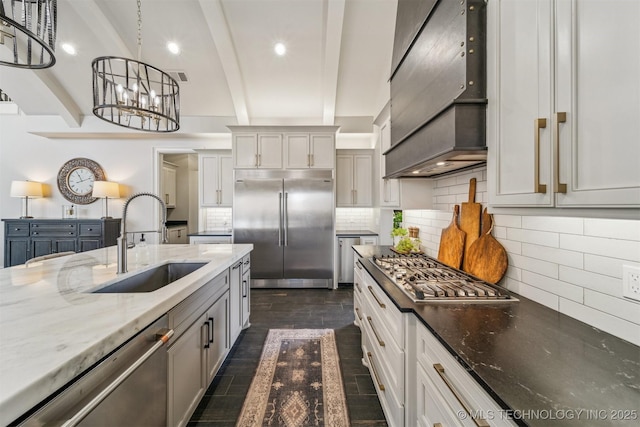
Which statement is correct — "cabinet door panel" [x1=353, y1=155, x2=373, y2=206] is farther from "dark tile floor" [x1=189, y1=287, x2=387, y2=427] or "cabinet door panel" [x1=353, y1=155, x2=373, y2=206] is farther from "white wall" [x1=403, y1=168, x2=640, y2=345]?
"white wall" [x1=403, y1=168, x2=640, y2=345]

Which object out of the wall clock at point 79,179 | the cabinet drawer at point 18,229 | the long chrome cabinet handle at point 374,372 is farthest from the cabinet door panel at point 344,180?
the cabinet drawer at point 18,229

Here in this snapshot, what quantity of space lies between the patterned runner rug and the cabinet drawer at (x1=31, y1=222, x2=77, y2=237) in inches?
171

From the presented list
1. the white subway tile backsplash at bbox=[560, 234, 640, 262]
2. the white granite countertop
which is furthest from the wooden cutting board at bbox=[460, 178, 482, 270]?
the white granite countertop

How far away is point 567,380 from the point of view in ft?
2.31

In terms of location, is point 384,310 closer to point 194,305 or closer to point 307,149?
point 194,305

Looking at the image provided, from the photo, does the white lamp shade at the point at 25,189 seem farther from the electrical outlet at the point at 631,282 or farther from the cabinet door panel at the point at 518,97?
the electrical outlet at the point at 631,282

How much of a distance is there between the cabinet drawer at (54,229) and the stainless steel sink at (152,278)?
12.7 ft

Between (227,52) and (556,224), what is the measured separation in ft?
13.9

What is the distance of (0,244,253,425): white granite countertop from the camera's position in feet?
2.08

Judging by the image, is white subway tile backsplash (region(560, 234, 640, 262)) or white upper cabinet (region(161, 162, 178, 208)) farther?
white upper cabinet (region(161, 162, 178, 208))

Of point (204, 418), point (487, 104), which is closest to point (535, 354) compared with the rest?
point (487, 104)

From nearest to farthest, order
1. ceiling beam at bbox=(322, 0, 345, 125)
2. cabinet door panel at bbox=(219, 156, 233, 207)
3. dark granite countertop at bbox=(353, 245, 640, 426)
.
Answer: dark granite countertop at bbox=(353, 245, 640, 426) → ceiling beam at bbox=(322, 0, 345, 125) → cabinet door panel at bbox=(219, 156, 233, 207)

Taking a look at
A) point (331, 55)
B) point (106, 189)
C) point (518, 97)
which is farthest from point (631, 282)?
point (106, 189)

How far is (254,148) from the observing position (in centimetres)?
423
